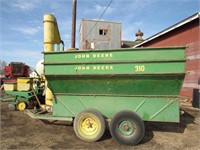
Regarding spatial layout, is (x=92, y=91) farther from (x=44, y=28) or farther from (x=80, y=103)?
(x=44, y=28)

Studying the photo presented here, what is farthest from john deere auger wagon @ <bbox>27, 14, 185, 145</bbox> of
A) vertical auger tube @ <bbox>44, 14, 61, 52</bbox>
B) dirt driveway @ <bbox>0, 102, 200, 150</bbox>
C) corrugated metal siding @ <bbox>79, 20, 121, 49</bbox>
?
corrugated metal siding @ <bbox>79, 20, 121, 49</bbox>

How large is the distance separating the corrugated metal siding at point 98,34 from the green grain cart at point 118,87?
1459cm

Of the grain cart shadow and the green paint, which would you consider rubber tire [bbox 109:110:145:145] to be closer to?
the green paint

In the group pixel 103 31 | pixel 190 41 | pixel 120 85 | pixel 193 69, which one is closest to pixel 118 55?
pixel 120 85

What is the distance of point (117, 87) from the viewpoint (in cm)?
534

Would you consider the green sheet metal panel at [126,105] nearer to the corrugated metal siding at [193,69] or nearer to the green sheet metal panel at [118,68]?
the green sheet metal panel at [118,68]

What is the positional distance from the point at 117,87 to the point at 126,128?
1169mm

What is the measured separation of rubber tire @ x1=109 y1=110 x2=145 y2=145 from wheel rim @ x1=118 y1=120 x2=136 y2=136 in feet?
0.20

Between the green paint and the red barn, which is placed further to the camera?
the red barn

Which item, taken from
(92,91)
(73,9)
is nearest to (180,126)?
(92,91)

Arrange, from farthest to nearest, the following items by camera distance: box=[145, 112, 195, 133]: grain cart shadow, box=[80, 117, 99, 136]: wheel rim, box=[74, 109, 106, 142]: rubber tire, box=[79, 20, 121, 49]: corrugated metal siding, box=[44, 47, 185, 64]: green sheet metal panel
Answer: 1. box=[79, 20, 121, 49]: corrugated metal siding
2. box=[145, 112, 195, 133]: grain cart shadow
3. box=[80, 117, 99, 136]: wheel rim
4. box=[74, 109, 106, 142]: rubber tire
5. box=[44, 47, 185, 64]: green sheet metal panel

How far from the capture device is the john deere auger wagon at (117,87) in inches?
199

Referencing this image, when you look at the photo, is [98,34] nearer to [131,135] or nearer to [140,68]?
[140,68]

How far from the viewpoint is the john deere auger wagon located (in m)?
5.05
